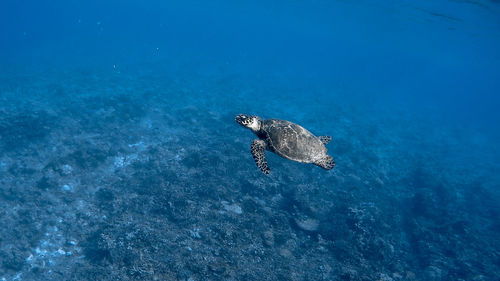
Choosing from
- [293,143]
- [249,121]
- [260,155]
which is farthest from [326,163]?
[249,121]

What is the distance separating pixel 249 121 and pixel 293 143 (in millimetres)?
1537

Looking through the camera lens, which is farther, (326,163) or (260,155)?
(326,163)

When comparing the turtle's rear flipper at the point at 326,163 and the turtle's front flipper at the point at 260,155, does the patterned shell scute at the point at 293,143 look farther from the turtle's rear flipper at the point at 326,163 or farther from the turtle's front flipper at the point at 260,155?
the turtle's front flipper at the point at 260,155

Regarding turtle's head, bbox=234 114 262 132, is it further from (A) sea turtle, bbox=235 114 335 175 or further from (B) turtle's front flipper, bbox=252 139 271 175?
(B) turtle's front flipper, bbox=252 139 271 175

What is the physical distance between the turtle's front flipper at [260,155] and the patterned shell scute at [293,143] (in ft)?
0.94

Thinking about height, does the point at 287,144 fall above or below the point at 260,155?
above

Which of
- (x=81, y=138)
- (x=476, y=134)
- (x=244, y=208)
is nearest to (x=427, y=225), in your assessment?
(x=244, y=208)

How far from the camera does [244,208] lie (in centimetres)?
1123

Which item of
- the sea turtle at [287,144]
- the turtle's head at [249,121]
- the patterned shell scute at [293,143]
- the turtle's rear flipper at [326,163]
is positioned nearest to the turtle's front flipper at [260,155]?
the sea turtle at [287,144]

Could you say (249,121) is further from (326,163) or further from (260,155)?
(326,163)

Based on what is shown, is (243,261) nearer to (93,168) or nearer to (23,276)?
(23,276)

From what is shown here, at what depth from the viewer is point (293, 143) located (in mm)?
7891

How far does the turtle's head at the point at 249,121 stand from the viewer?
820cm

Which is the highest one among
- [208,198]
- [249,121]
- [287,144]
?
[249,121]
